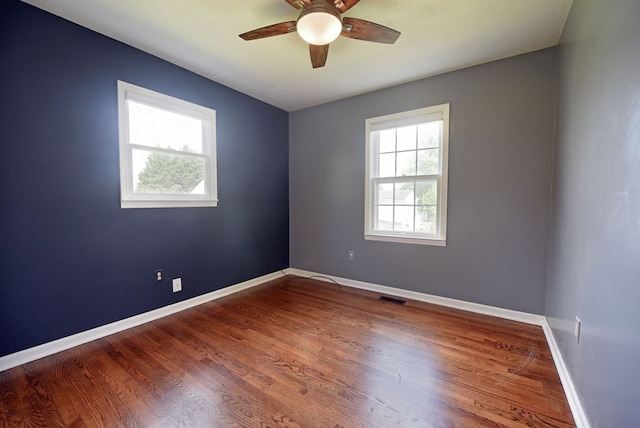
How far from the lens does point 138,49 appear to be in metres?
2.45

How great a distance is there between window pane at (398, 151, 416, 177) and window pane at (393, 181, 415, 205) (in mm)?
132

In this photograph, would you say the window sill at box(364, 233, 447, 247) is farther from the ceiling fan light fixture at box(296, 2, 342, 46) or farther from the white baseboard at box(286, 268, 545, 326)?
the ceiling fan light fixture at box(296, 2, 342, 46)

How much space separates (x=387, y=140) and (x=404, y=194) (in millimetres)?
729

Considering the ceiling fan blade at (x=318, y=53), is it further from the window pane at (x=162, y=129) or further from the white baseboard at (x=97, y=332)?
the white baseboard at (x=97, y=332)

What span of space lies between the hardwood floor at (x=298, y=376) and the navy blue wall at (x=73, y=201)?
13.9 inches

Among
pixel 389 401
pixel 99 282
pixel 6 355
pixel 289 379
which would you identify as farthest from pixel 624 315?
pixel 6 355

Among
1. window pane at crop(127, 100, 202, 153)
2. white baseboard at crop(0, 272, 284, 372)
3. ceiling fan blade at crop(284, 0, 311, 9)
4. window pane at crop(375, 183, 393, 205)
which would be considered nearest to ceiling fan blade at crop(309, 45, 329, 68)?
ceiling fan blade at crop(284, 0, 311, 9)

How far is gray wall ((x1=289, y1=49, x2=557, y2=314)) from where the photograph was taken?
2.45 meters

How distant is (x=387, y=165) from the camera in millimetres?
Answer: 3375

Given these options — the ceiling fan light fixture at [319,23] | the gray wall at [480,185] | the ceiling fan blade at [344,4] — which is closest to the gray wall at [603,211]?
the gray wall at [480,185]

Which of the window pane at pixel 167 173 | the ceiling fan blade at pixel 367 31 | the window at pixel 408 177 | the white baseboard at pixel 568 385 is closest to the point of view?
the white baseboard at pixel 568 385

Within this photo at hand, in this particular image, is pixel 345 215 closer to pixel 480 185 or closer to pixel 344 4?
pixel 480 185

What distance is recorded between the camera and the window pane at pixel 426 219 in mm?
3053

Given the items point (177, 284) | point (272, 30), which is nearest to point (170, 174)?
point (177, 284)
